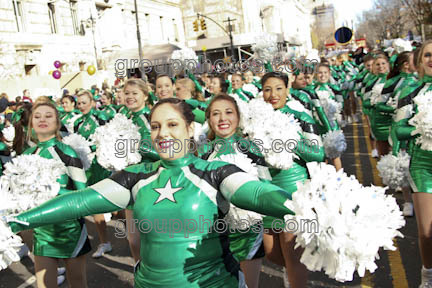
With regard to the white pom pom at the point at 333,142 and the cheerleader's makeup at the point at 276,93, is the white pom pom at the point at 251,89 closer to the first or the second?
the white pom pom at the point at 333,142

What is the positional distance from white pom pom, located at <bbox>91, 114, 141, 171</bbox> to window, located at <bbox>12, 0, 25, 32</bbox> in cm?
2134

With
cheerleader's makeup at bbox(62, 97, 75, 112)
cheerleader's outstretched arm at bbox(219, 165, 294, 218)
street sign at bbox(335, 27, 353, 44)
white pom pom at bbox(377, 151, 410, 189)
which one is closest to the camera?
cheerleader's outstretched arm at bbox(219, 165, 294, 218)

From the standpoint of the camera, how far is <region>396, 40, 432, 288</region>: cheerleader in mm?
3391

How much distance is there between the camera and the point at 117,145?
13.9ft

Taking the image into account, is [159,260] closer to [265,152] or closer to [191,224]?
[191,224]

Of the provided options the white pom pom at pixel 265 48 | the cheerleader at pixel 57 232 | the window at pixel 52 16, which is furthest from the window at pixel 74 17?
the cheerleader at pixel 57 232

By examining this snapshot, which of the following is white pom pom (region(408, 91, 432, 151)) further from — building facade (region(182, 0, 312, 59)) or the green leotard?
building facade (region(182, 0, 312, 59))

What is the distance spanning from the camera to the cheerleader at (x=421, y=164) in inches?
133

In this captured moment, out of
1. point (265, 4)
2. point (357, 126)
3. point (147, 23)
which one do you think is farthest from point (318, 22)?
point (357, 126)

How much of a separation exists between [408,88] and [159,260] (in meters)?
2.67

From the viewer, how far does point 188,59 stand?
327 inches

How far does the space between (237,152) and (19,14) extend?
23.3 meters

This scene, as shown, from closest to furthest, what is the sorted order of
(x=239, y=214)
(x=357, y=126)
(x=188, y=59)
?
(x=239, y=214)
(x=188, y=59)
(x=357, y=126)

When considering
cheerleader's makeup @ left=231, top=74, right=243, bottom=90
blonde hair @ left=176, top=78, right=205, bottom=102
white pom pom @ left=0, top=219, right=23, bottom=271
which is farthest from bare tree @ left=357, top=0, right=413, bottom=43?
white pom pom @ left=0, top=219, right=23, bottom=271
